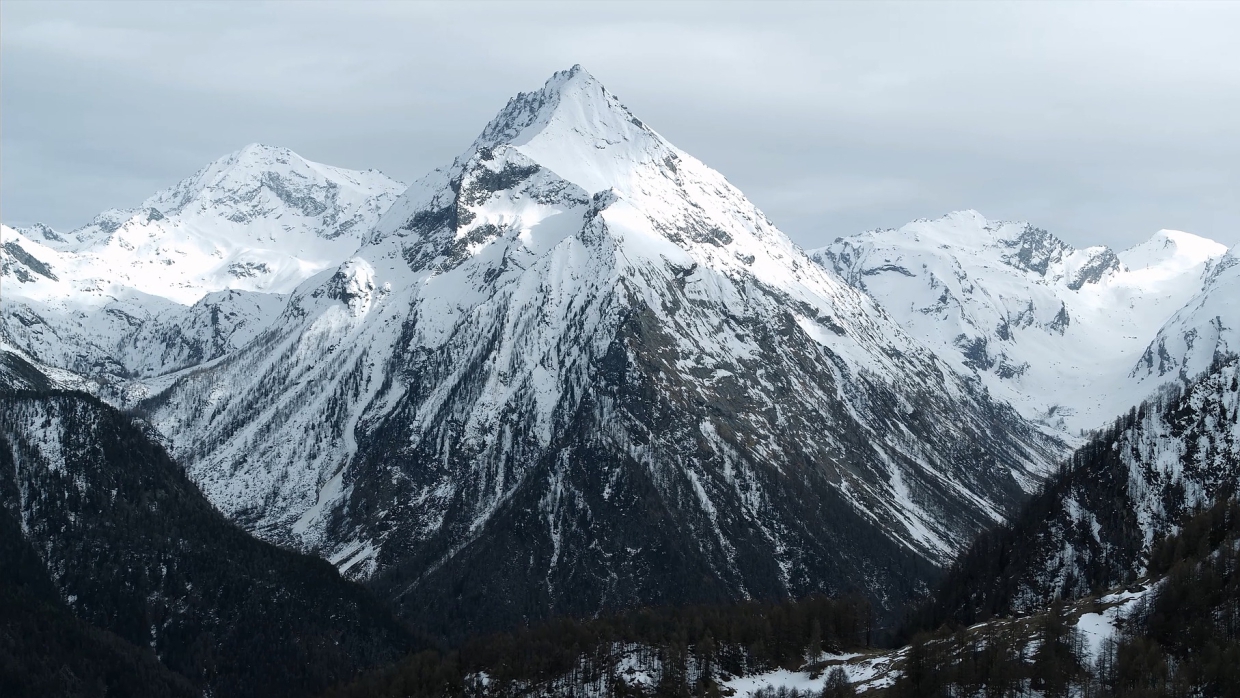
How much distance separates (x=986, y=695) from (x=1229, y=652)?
107 feet

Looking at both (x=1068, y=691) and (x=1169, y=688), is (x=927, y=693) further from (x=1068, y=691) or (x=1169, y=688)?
(x=1169, y=688)

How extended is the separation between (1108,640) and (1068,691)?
11656 mm

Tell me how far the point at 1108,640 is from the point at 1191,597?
48.4 ft

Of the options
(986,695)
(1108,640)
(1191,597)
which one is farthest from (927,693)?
(1191,597)

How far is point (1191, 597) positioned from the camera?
644 ft

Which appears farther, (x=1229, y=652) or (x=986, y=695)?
(x=986, y=695)

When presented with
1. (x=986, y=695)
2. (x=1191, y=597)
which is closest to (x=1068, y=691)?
(x=986, y=695)

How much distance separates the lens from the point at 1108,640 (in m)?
193

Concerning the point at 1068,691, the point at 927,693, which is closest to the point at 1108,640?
the point at 1068,691

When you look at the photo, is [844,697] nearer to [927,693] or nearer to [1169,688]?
[927,693]

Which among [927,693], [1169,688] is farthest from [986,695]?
[1169,688]

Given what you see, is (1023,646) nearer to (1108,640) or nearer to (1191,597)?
(1108,640)

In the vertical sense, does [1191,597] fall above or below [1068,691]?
above

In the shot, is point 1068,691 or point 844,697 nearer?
point 1068,691
